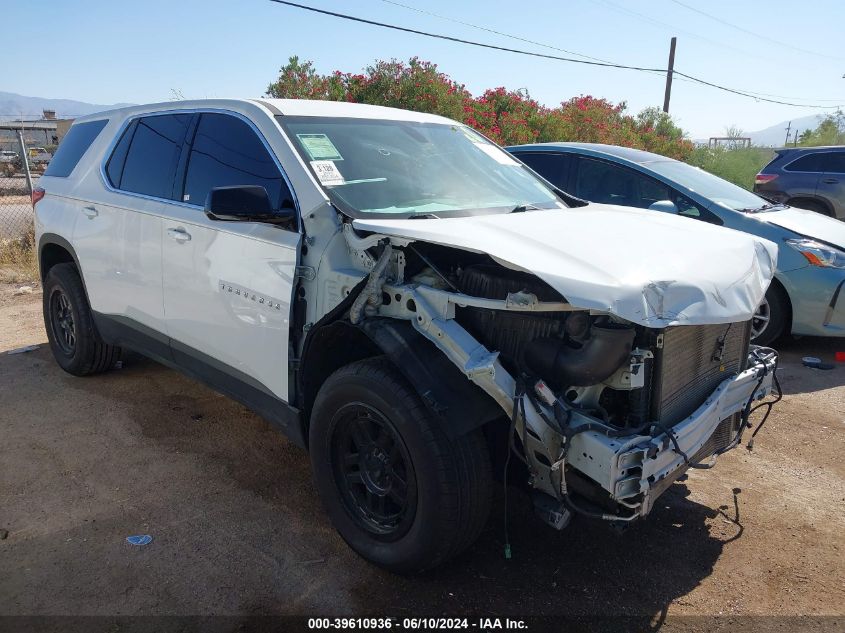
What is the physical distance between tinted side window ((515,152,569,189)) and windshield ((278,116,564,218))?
8.56ft

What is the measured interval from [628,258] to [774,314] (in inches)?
159

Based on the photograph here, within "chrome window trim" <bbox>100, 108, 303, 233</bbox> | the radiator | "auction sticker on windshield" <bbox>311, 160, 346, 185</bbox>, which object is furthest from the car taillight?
the radiator

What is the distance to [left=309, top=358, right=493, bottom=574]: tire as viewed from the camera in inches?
101

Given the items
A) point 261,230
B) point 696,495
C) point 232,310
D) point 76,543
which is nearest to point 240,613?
point 76,543

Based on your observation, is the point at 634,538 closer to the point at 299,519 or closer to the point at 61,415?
the point at 299,519

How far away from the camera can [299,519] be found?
335 centimetres

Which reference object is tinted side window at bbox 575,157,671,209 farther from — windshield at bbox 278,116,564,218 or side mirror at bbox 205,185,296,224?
side mirror at bbox 205,185,296,224

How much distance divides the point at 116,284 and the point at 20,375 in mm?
1708

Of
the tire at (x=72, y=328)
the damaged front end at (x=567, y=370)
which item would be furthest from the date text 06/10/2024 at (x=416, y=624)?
the tire at (x=72, y=328)

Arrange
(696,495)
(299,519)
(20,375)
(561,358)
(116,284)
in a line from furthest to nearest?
1. (20,375)
2. (116,284)
3. (696,495)
4. (299,519)
5. (561,358)

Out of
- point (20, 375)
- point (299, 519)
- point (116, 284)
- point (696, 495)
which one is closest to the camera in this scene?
point (299, 519)

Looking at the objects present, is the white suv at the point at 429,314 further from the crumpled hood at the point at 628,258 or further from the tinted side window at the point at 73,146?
the tinted side window at the point at 73,146

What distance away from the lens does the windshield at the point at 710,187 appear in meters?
6.21

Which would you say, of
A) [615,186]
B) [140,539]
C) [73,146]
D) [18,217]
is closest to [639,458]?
[140,539]
